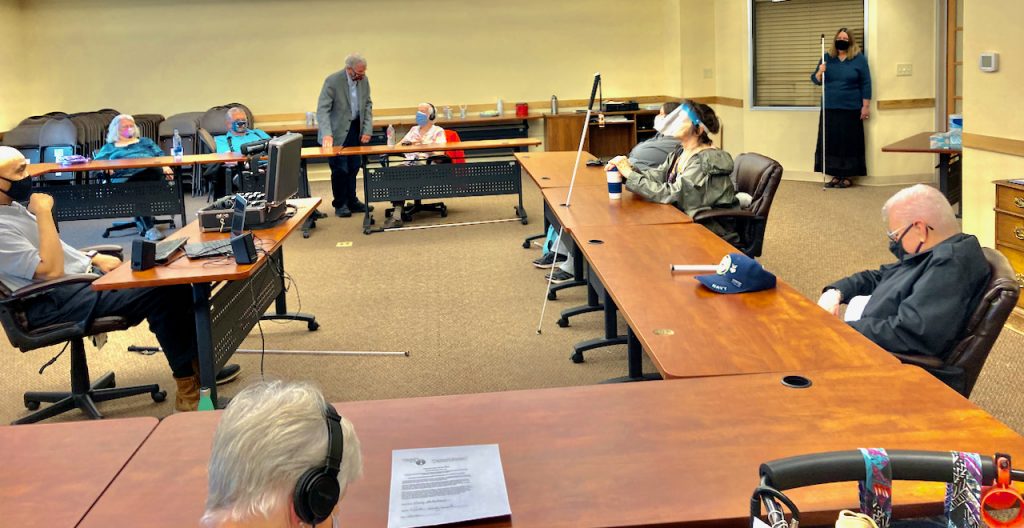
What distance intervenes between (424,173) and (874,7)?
455 centimetres

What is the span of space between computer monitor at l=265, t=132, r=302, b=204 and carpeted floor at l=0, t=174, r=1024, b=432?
2.68ft

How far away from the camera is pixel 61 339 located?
3910 mm

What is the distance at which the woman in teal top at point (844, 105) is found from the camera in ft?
31.0

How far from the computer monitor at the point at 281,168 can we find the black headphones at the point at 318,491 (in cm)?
357

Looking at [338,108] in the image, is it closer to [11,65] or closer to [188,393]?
[11,65]

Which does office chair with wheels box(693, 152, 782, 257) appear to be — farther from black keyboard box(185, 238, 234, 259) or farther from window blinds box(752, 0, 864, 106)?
window blinds box(752, 0, 864, 106)

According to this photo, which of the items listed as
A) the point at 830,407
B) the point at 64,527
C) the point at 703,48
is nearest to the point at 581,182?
the point at 830,407

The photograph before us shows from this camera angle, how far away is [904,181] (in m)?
9.63

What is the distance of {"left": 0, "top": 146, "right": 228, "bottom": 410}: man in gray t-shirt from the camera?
3.88m

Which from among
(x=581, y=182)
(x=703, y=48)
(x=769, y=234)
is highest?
(x=703, y=48)

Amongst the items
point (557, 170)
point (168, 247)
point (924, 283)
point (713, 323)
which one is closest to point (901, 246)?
point (924, 283)

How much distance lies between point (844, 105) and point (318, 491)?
9.16m

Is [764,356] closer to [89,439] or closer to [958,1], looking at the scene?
[89,439]

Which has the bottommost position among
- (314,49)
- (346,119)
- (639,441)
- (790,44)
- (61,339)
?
(61,339)
